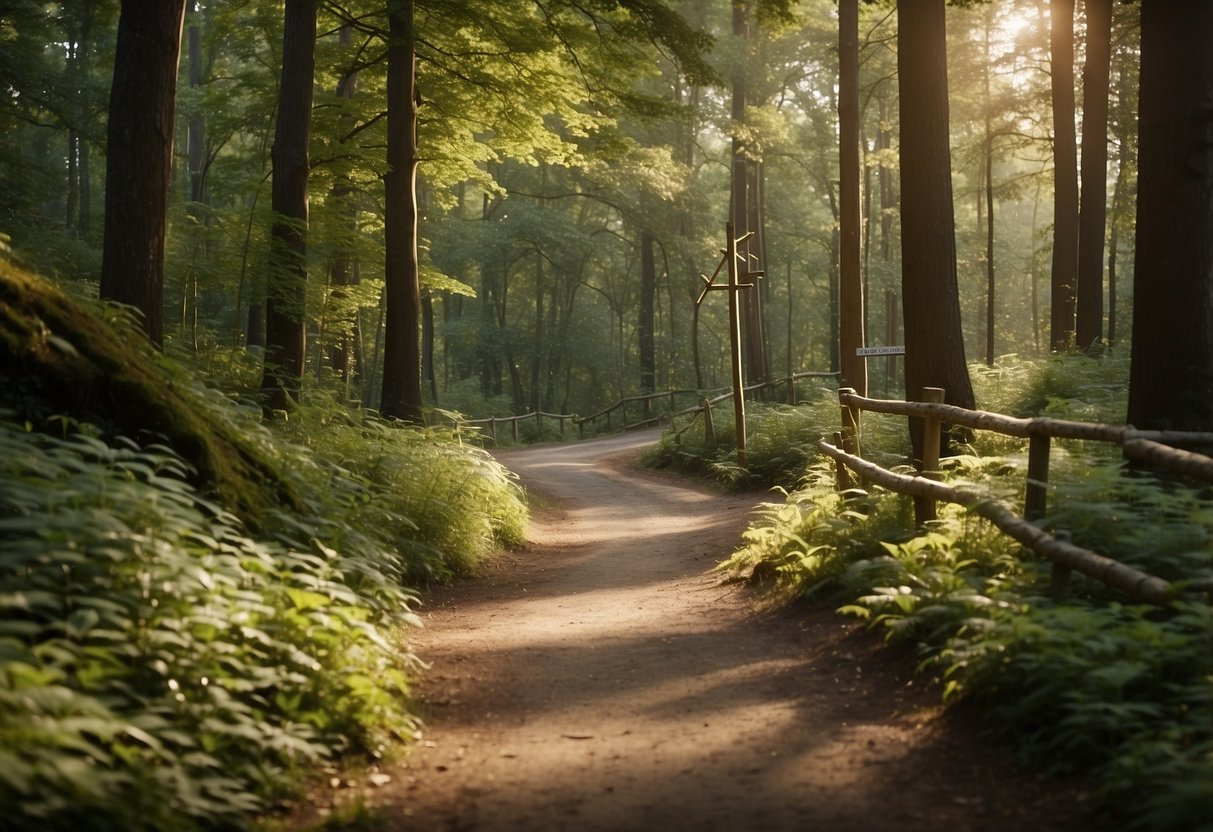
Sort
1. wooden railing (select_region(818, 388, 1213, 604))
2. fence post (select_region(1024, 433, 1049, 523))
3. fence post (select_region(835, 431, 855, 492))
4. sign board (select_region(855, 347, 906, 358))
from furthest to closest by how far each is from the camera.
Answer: sign board (select_region(855, 347, 906, 358)), fence post (select_region(835, 431, 855, 492)), fence post (select_region(1024, 433, 1049, 523)), wooden railing (select_region(818, 388, 1213, 604))

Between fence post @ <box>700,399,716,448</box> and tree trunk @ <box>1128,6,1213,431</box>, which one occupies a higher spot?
tree trunk @ <box>1128,6,1213,431</box>

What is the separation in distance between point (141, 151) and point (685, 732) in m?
7.31

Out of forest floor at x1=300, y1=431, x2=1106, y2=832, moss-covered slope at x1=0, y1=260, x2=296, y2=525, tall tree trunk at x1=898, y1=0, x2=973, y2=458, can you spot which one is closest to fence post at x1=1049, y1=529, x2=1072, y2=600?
forest floor at x1=300, y1=431, x2=1106, y2=832

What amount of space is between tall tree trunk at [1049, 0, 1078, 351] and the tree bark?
37.9ft

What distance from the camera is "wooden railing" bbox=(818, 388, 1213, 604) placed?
5160 mm

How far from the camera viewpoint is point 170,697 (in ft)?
13.9

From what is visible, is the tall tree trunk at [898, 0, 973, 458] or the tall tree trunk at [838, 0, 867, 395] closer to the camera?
the tall tree trunk at [898, 0, 973, 458]

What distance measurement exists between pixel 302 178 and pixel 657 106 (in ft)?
15.8

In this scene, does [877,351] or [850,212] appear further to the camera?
[850,212]

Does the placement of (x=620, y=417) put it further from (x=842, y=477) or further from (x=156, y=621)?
(x=156, y=621)

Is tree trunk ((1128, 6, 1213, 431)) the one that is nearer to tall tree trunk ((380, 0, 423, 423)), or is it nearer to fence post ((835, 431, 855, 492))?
fence post ((835, 431, 855, 492))

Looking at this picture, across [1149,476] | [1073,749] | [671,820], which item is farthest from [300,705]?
[1149,476]

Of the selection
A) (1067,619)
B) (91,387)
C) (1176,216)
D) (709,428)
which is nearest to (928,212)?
(1176,216)

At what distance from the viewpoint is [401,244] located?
1558cm
